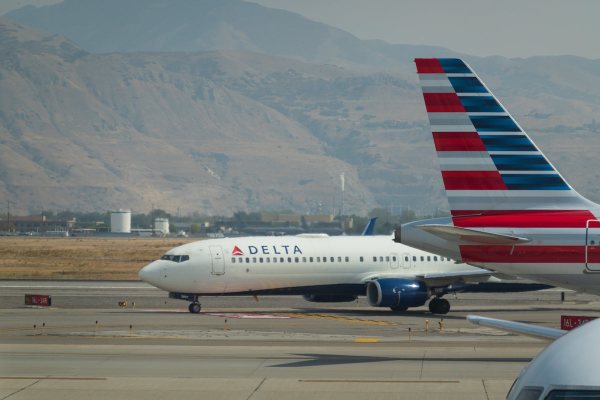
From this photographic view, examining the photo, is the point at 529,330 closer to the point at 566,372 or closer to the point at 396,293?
the point at 566,372

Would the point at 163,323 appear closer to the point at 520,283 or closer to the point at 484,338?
the point at 484,338

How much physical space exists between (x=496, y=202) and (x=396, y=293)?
21.8m

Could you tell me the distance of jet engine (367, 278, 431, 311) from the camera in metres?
57.4

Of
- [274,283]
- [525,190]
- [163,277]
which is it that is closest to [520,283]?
[274,283]

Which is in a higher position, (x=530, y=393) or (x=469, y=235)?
(x=469, y=235)

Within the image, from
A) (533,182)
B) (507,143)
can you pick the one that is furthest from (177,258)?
(533,182)

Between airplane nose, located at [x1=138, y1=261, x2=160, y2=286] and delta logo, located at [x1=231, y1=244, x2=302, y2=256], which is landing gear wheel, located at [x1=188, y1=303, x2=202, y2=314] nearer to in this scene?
airplane nose, located at [x1=138, y1=261, x2=160, y2=286]

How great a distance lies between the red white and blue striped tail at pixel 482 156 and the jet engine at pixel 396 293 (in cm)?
2131

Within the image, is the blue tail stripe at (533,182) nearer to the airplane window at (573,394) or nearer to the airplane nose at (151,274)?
the airplane window at (573,394)

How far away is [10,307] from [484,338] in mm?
28032

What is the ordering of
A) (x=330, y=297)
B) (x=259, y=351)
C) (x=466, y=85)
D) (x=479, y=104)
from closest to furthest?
(x=479, y=104), (x=466, y=85), (x=259, y=351), (x=330, y=297)

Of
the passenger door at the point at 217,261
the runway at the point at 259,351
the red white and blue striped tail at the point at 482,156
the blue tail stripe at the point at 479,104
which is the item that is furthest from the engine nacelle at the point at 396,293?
the blue tail stripe at the point at 479,104

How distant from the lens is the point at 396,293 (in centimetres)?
5753

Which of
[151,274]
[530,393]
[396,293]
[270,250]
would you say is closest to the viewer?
[530,393]
